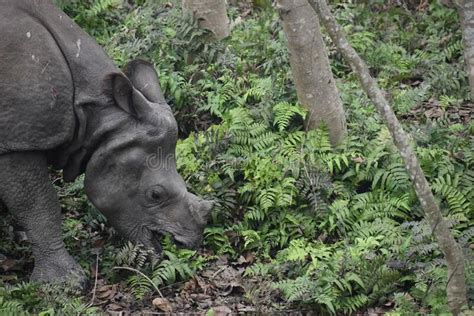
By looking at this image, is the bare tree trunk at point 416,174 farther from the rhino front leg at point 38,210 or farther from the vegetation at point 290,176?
the rhino front leg at point 38,210

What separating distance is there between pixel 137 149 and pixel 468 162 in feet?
→ 11.1

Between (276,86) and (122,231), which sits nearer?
(122,231)

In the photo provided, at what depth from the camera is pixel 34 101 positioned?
823 cm

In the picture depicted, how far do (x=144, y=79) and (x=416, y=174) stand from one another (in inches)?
117

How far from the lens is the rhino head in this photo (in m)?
8.73

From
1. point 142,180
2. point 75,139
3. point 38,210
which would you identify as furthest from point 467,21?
point 38,210

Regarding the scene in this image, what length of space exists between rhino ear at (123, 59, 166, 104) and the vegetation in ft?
4.13

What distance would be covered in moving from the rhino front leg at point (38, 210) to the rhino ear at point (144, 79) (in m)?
1.15

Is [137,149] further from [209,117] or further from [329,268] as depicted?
[209,117]

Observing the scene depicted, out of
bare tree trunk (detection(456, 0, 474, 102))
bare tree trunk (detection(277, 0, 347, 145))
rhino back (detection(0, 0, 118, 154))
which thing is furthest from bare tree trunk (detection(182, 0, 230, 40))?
bare tree trunk (detection(456, 0, 474, 102))

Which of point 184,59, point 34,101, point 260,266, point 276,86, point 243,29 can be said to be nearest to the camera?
point 34,101

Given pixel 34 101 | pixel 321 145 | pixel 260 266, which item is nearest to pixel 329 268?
pixel 260 266

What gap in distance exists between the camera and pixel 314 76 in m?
10.4

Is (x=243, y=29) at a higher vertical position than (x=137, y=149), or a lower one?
lower
